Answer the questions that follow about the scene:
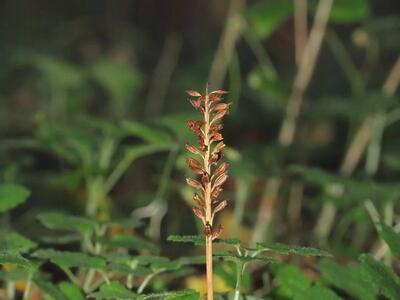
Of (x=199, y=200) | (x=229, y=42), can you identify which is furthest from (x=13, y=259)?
(x=229, y=42)

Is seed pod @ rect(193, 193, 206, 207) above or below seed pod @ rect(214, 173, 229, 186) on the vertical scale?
below

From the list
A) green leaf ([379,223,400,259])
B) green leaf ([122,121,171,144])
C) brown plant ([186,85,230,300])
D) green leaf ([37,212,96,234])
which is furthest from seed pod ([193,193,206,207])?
green leaf ([122,121,171,144])

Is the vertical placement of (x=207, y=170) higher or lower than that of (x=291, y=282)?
higher

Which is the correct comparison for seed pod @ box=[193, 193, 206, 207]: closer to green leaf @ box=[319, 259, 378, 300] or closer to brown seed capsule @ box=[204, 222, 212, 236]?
brown seed capsule @ box=[204, 222, 212, 236]

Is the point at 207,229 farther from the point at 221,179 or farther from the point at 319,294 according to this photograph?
the point at 319,294

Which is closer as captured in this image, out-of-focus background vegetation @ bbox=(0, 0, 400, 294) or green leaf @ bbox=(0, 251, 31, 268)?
green leaf @ bbox=(0, 251, 31, 268)

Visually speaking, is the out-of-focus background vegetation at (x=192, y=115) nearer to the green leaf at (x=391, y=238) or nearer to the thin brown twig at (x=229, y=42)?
the thin brown twig at (x=229, y=42)
